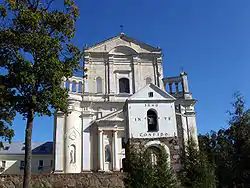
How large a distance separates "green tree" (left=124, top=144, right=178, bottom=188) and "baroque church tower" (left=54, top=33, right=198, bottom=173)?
9.07 metres

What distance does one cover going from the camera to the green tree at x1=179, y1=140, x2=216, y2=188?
15.5 m

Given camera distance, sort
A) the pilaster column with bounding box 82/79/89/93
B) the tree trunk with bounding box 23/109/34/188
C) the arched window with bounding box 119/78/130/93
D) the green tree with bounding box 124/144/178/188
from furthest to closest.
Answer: the arched window with bounding box 119/78/130/93
the pilaster column with bounding box 82/79/89/93
the tree trunk with bounding box 23/109/34/188
the green tree with bounding box 124/144/178/188

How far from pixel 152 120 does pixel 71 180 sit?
21.5ft

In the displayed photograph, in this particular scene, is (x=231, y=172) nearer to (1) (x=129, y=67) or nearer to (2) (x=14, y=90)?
(1) (x=129, y=67)

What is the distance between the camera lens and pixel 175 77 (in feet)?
120

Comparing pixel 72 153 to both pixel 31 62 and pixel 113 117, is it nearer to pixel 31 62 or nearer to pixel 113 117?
pixel 113 117

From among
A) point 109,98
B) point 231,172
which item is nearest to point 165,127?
point 231,172

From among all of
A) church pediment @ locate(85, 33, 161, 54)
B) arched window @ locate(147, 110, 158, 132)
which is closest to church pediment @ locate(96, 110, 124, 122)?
church pediment @ locate(85, 33, 161, 54)

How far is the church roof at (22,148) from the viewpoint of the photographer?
47.2 m

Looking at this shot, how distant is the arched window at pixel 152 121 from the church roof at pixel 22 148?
31.9 metres

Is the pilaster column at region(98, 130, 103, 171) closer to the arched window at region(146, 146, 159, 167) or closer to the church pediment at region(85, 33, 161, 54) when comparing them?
the church pediment at region(85, 33, 161, 54)

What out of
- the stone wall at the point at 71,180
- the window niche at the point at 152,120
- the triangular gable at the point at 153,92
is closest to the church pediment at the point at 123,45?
the triangular gable at the point at 153,92

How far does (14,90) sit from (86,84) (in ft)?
56.5

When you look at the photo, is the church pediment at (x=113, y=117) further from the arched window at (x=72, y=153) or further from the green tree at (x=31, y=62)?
the green tree at (x=31, y=62)
